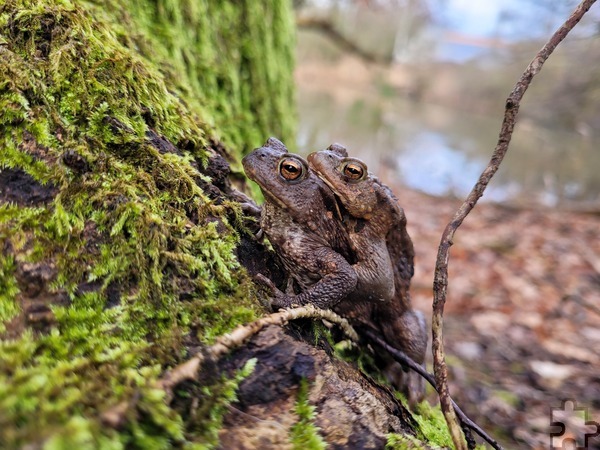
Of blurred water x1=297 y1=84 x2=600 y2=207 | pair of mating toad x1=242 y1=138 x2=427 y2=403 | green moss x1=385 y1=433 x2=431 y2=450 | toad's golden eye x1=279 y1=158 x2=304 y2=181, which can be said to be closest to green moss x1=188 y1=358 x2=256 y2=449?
green moss x1=385 y1=433 x2=431 y2=450

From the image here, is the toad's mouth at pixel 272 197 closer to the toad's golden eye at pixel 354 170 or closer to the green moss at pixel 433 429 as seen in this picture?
the toad's golden eye at pixel 354 170

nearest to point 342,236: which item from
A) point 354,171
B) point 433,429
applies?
point 354,171

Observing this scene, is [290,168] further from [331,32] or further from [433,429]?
[331,32]

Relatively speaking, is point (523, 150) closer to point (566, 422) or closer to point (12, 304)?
point (566, 422)

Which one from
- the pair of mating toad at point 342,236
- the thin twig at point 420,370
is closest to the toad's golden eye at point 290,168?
the pair of mating toad at point 342,236

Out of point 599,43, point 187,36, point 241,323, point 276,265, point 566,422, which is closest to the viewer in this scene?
point 241,323

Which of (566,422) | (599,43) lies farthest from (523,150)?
(566,422)
